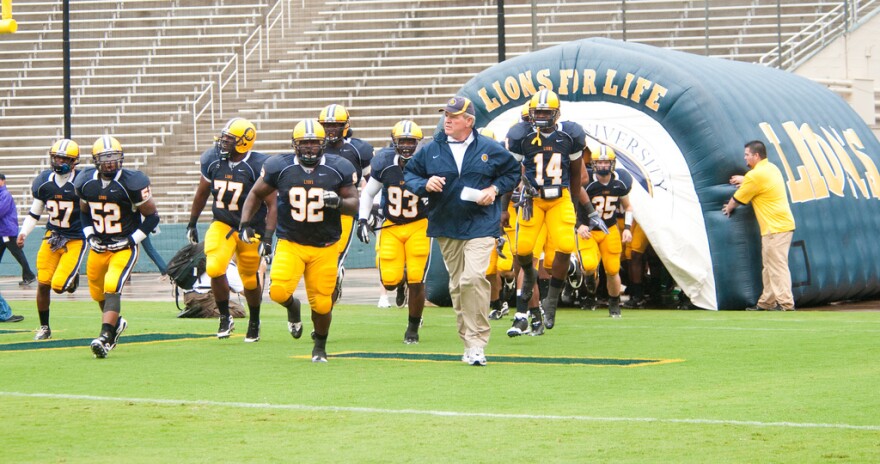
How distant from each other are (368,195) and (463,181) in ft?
7.41

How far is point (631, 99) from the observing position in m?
15.4

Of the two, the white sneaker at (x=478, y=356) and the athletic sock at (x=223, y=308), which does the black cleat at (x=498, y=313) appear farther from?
the white sneaker at (x=478, y=356)

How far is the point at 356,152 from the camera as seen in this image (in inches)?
508

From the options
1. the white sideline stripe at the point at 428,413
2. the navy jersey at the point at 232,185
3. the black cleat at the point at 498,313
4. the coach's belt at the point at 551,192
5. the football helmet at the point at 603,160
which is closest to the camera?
the white sideline stripe at the point at 428,413

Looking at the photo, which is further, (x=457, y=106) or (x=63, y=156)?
(x=63, y=156)

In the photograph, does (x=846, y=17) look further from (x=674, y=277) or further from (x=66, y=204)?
(x=66, y=204)

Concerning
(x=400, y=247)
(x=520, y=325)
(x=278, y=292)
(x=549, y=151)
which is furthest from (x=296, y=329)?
(x=549, y=151)

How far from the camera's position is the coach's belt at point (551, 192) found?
11.7 m

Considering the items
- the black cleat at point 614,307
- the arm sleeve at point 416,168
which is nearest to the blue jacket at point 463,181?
the arm sleeve at point 416,168

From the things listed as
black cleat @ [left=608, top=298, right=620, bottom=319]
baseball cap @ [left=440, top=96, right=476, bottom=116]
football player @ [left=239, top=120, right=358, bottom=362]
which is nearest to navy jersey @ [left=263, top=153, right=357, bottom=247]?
football player @ [left=239, top=120, right=358, bottom=362]

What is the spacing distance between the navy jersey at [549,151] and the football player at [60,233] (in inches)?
156

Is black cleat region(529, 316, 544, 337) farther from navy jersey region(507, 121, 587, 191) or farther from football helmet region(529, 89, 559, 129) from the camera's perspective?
football helmet region(529, 89, 559, 129)

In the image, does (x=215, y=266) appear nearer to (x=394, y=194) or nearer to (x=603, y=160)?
(x=394, y=194)

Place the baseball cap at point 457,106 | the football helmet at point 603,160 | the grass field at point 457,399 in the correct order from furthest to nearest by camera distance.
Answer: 1. the football helmet at point 603,160
2. the baseball cap at point 457,106
3. the grass field at point 457,399
